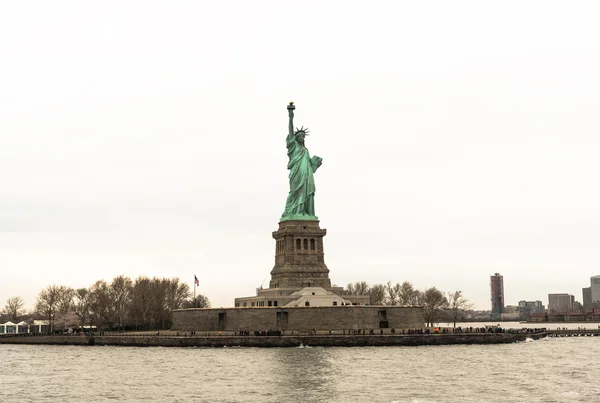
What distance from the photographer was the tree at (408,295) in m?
125

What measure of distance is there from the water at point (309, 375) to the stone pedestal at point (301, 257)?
1681cm

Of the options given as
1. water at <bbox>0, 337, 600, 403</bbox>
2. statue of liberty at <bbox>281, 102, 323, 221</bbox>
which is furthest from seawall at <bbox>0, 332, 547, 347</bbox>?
statue of liberty at <bbox>281, 102, 323, 221</bbox>

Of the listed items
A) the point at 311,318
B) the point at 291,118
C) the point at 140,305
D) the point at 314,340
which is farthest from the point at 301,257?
the point at 140,305

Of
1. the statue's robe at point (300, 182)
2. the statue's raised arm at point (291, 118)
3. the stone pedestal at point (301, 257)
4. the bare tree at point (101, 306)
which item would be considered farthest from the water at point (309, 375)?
the bare tree at point (101, 306)

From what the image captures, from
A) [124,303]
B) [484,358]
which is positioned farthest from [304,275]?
[124,303]

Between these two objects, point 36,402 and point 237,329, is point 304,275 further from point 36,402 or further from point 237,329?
point 36,402

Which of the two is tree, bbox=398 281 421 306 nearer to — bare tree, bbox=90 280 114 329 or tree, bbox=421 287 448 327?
tree, bbox=421 287 448 327

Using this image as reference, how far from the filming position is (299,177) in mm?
91688

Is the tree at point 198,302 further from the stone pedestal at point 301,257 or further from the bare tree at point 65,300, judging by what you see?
the stone pedestal at point 301,257

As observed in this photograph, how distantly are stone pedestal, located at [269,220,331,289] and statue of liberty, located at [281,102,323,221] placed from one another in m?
1.79

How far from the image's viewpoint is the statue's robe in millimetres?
91125

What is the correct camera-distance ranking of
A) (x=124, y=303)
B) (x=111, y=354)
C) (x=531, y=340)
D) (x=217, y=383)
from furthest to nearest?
1. (x=124, y=303)
2. (x=531, y=340)
3. (x=111, y=354)
4. (x=217, y=383)

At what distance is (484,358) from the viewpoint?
60.8 meters

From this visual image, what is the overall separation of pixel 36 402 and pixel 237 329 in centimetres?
4252
